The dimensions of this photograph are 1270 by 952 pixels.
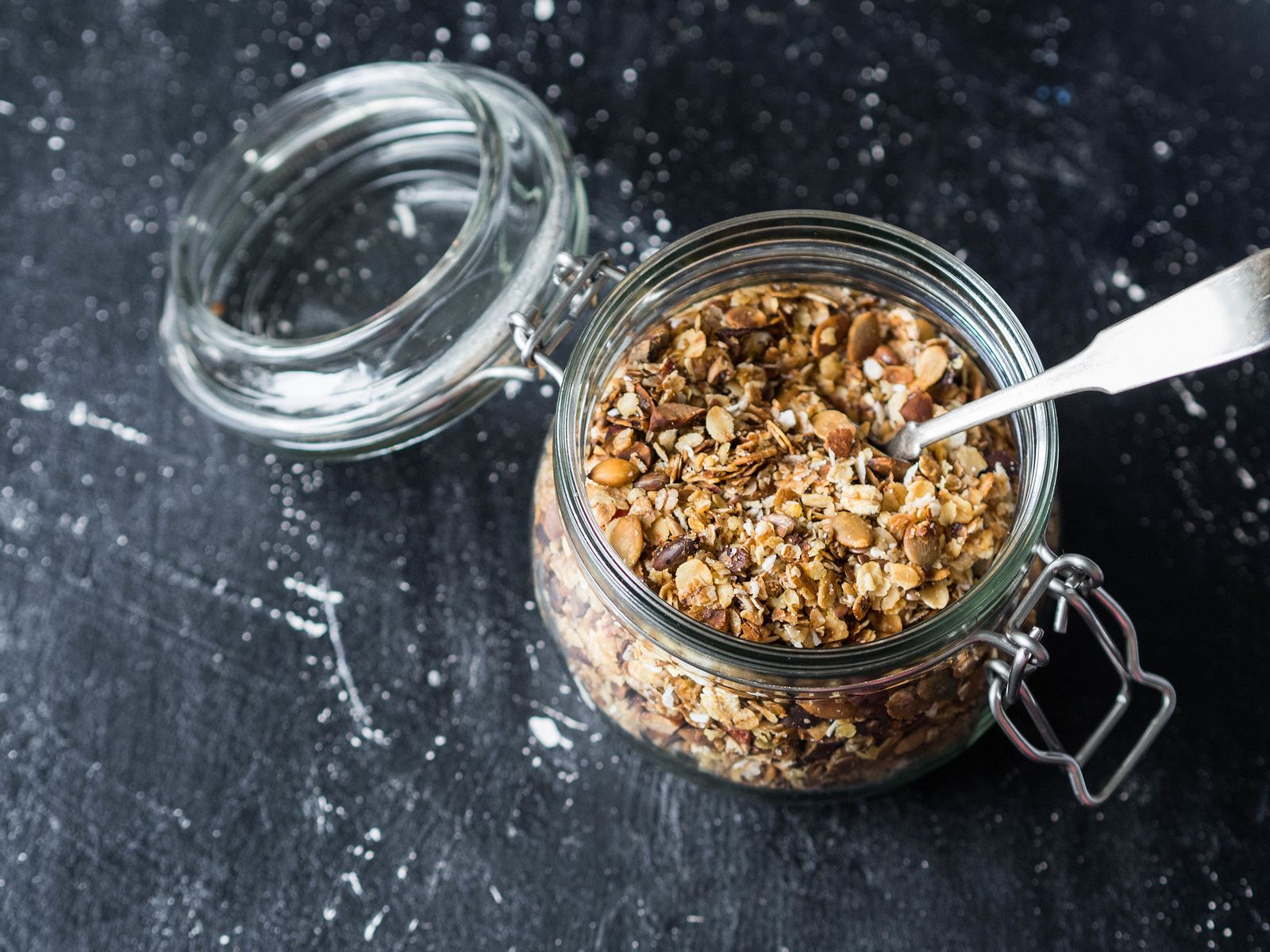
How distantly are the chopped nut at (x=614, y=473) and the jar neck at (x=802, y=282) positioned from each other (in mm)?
11

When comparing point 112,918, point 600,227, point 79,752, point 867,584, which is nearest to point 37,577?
point 79,752

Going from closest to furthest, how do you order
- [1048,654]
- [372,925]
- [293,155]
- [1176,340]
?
1. [1176,340]
2. [1048,654]
3. [372,925]
4. [293,155]

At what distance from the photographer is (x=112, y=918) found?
0.79 metres

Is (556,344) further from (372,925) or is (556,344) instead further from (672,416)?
(372,925)

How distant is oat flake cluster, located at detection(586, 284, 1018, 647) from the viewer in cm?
59

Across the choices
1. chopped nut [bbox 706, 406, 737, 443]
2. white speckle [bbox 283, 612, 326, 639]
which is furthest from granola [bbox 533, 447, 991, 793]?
white speckle [bbox 283, 612, 326, 639]

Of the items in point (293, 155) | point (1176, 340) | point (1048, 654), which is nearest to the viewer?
point (1176, 340)

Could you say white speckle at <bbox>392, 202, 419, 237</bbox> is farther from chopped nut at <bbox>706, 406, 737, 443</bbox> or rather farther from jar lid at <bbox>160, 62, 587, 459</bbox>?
chopped nut at <bbox>706, 406, 737, 443</bbox>

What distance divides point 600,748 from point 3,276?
62cm

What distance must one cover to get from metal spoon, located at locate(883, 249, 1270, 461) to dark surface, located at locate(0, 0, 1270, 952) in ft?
1.03

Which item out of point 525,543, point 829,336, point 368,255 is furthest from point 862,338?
point 368,255

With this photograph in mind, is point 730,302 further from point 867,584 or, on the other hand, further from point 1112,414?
point 1112,414

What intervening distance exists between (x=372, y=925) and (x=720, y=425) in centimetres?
42

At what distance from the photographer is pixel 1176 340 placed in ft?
1.69
